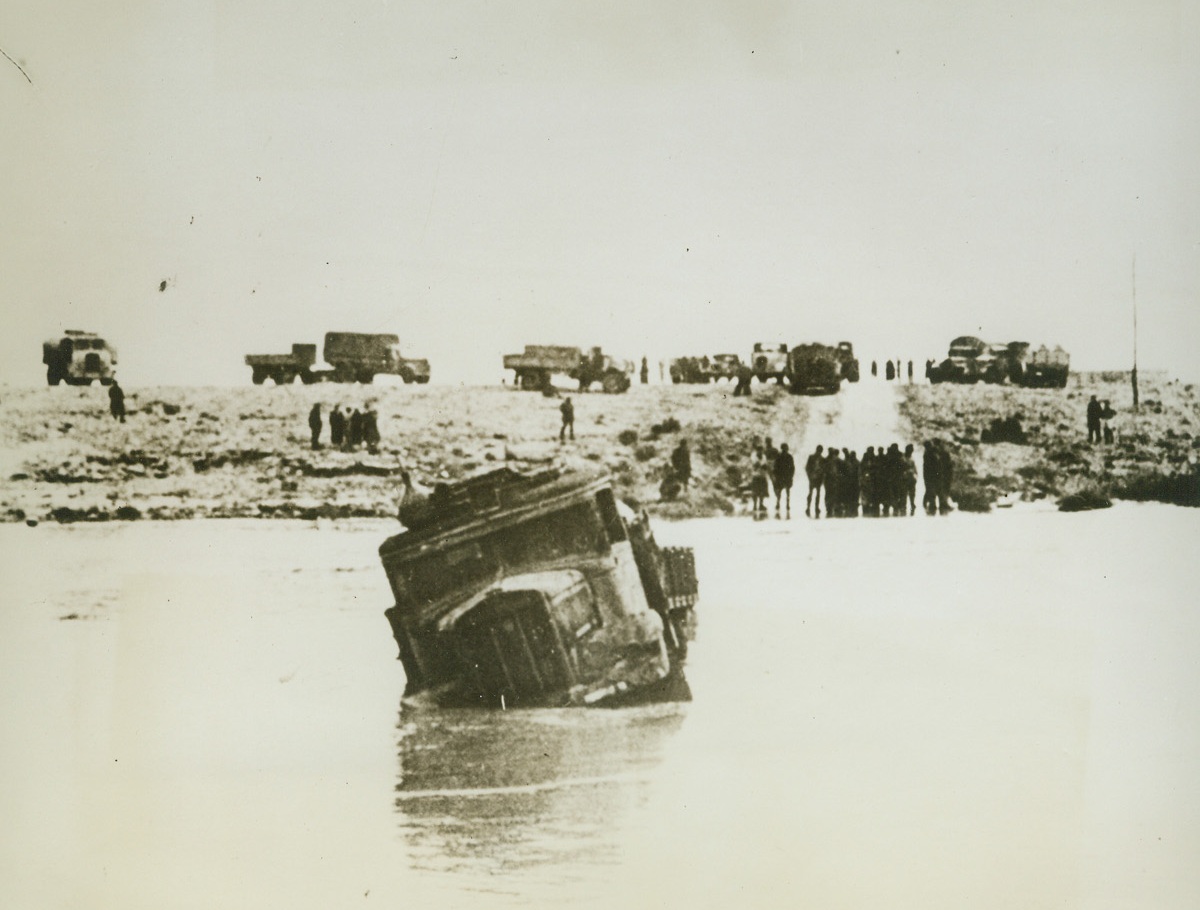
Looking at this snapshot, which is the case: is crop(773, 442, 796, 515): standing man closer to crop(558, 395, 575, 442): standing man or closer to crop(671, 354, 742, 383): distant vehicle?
crop(671, 354, 742, 383): distant vehicle

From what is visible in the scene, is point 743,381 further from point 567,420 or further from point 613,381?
point 567,420

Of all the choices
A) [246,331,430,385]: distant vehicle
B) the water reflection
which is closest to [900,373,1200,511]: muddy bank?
the water reflection

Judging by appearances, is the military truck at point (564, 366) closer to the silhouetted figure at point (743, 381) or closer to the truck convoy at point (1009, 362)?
the silhouetted figure at point (743, 381)

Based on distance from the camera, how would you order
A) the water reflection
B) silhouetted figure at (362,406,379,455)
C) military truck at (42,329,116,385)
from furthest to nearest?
silhouetted figure at (362,406,379,455) < military truck at (42,329,116,385) < the water reflection

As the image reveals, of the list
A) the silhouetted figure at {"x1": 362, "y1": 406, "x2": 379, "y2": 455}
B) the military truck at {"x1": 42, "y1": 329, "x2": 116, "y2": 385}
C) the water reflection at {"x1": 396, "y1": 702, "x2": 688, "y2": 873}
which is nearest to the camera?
the water reflection at {"x1": 396, "y1": 702, "x2": 688, "y2": 873}

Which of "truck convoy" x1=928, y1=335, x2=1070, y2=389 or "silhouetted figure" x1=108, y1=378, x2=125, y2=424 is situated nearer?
"silhouetted figure" x1=108, y1=378, x2=125, y2=424

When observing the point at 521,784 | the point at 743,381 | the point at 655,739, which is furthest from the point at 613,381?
the point at 521,784

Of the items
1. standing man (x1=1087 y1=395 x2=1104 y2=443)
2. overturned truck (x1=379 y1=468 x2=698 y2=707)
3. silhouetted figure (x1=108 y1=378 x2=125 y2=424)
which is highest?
silhouetted figure (x1=108 y1=378 x2=125 y2=424)
